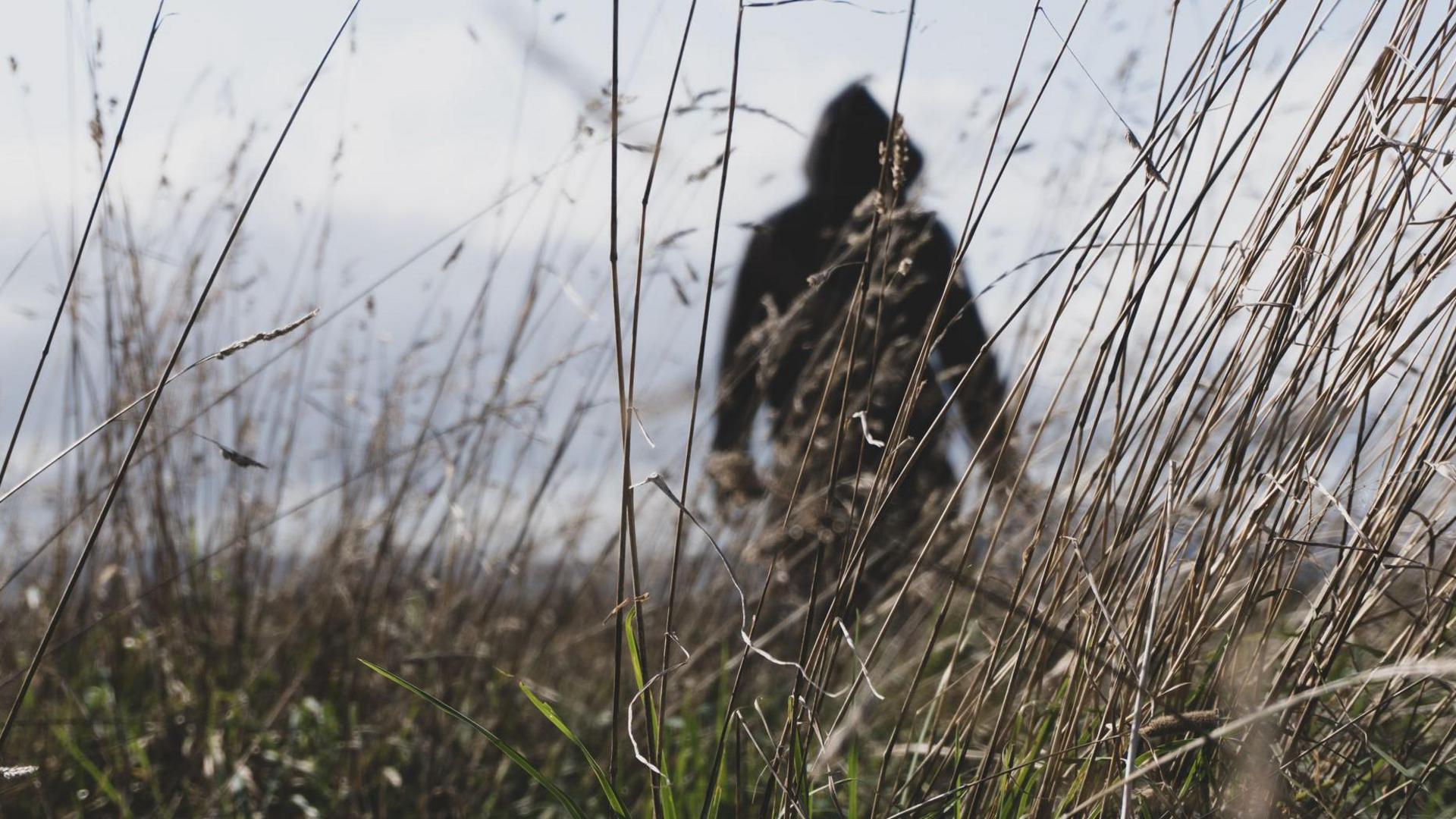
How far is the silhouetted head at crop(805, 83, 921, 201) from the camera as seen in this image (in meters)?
2.71

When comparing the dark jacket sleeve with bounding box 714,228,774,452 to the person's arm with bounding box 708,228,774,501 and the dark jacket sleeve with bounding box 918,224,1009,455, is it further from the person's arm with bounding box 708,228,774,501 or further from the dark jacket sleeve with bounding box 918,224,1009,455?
the dark jacket sleeve with bounding box 918,224,1009,455

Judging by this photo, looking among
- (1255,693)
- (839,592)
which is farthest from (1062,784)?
(839,592)

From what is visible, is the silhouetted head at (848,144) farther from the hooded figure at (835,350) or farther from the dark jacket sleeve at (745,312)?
the dark jacket sleeve at (745,312)

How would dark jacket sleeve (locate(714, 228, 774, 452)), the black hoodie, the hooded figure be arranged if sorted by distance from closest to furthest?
the hooded figure < the black hoodie < dark jacket sleeve (locate(714, 228, 774, 452))

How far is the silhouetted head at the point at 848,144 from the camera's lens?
2.71 meters

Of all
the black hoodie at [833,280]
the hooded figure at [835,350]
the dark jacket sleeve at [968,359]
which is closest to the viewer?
the hooded figure at [835,350]

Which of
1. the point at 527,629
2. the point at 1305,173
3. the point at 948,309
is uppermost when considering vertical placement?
the point at 1305,173

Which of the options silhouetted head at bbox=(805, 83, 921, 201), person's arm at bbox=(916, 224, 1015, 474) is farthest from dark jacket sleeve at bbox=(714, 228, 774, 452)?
person's arm at bbox=(916, 224, 1015, 474)

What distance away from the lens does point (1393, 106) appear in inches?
31.4

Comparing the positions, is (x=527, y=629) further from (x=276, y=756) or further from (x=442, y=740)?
(x=276, y=756)

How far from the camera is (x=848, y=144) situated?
108 inches

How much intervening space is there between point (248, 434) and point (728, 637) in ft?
3.53

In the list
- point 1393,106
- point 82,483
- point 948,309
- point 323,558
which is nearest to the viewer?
point 1393,106

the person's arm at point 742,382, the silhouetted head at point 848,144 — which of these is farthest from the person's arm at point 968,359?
the person's arm at point 742,382
